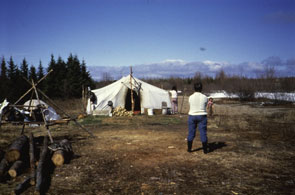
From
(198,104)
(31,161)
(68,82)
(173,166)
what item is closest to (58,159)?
(31,161)

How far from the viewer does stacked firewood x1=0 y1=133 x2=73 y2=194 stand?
4.74 meters

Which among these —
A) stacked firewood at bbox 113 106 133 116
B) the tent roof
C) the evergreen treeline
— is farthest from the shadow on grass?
the evergreen treeline

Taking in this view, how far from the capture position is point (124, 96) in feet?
58.7

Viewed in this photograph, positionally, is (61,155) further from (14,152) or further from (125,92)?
(125,92)

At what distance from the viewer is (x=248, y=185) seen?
4.71m

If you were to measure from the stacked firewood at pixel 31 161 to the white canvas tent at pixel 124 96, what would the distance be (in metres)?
10.2

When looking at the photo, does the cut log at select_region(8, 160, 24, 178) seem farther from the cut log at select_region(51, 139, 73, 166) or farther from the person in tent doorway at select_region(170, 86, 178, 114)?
the person in tent doorway at select_region(170, 86, 178, 114)

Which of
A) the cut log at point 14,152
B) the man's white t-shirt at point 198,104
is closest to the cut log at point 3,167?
the cut log at point 14,152

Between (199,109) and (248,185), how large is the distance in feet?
7.43

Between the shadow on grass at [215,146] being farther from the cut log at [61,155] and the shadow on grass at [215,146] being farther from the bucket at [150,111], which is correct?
the bucket at [150,111]

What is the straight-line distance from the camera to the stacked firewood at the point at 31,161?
4.74 m

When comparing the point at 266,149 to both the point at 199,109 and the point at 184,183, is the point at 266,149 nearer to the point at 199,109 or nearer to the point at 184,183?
the point at 199,109

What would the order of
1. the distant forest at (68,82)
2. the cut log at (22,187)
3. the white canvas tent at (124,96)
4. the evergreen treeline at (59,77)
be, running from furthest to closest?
1. the evergreen treeline at (59,77)
2. the distant forest at (68,82)
3. the white canvas tent at (124,96)
4. the cut log at (22,187)

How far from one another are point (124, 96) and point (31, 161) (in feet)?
40.6
